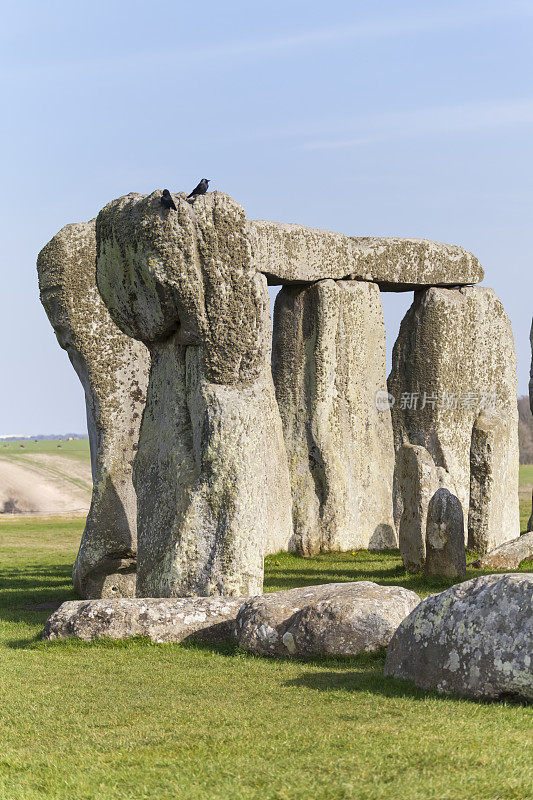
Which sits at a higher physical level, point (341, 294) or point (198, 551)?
point (341, 294)

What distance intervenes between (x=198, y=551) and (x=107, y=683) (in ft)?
10.9

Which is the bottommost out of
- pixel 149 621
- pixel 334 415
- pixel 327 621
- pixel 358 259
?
pixel 149 621

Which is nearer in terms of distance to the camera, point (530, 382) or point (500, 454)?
point (530, 382)

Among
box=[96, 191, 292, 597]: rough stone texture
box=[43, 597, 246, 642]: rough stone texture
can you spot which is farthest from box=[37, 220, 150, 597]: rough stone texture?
box=[43, 597, 246, 642]: rough stone texture

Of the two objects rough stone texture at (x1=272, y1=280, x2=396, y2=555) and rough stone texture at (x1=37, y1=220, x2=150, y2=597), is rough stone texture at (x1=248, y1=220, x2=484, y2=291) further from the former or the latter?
rough stone texture at (x1=37, y1=220, x2=150, y2=597)

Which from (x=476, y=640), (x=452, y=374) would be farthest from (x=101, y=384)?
(x=476, y=640)

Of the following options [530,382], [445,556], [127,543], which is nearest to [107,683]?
[127,543]

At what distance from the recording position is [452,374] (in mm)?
21047

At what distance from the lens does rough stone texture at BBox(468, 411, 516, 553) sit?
18406 mm

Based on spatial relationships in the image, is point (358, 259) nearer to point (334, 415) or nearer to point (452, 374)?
point (452, 374)

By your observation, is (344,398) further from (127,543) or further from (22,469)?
(22,469)

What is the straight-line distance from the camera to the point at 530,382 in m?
15.9

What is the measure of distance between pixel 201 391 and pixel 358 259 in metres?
10.2

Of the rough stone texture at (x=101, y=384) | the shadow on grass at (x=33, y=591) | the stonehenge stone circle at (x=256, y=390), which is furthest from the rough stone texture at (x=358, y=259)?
the shadow on grass at (x=33, y=591)
